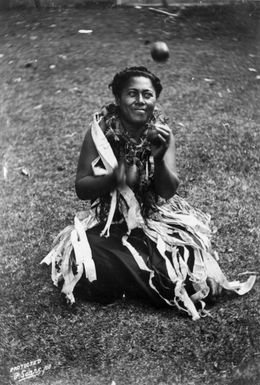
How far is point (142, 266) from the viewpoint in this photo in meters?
2.68

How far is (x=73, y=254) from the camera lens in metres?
2.72

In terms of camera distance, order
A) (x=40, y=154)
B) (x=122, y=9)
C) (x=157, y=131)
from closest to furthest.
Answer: (x=157, y=131), (x=122, y=9), (x=40, y=154)

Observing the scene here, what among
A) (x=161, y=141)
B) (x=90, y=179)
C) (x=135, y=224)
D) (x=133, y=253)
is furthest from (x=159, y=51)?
(x=133, y=253)

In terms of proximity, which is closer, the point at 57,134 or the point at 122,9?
the point at 122,9

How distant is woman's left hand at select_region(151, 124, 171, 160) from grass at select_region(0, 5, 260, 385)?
0.29m

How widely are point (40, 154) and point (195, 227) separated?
67 centimetres

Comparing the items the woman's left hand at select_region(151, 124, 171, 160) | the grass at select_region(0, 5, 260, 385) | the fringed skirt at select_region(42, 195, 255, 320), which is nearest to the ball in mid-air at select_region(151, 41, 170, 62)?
the grass at select_region(0, 5, 260, 385)

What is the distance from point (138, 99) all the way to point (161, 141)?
0.54ft

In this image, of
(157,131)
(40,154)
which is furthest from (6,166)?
(157,131)

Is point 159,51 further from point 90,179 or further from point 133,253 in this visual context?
point 133,253

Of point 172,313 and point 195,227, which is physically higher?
point 195,227

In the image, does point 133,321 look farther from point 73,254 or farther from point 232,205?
point 232,205

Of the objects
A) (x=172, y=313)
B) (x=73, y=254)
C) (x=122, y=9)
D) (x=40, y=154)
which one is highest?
(x=122, y=9)

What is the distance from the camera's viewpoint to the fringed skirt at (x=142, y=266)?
268 centimetres
